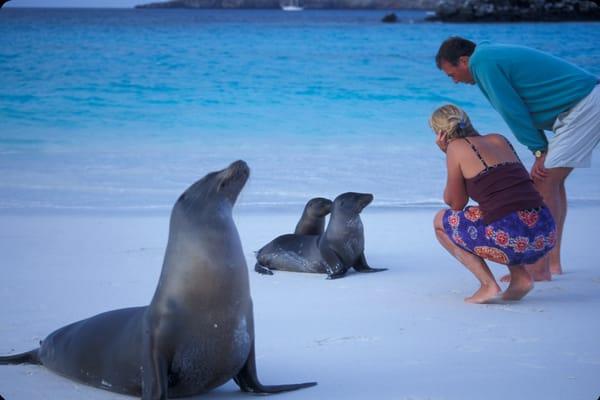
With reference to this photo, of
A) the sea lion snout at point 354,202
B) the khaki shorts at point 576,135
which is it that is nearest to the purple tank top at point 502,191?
the khaki shorts at point 576,135

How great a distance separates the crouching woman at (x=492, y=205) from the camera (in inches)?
202

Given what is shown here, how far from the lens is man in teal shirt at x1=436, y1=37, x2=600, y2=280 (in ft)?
18.2

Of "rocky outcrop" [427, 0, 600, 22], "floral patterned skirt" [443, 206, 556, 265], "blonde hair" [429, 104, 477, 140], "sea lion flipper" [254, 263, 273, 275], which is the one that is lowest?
"rocky outcrop" [427, 0, 600, 22]

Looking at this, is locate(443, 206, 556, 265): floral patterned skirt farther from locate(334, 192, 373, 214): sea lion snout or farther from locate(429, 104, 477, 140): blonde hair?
locate(334, 192, 373, 214): sea lion snout

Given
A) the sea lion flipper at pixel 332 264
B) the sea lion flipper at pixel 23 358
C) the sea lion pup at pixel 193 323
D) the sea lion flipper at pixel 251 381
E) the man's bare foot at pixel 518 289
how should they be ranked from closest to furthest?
1. the sea lion pup at pixel 193 323
2. the sea lion flipper at pixel 251 381
3. the sea lion flipper at pixel 23 358
4. the man's bare foot at pixel 518 289
5. the sea lion flipper at pixel 332 264

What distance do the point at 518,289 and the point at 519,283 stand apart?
3cm

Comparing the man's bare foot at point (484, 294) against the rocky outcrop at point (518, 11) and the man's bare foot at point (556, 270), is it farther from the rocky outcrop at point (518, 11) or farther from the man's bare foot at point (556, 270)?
the rocky outcrop at point (518, 11)

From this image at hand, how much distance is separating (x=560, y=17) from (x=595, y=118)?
52810 millimetres

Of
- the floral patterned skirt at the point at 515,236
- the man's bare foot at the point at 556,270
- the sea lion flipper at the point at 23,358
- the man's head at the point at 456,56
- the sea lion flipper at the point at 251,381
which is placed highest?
the man's head at the point at 456,56

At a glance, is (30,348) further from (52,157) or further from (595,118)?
(52,157)

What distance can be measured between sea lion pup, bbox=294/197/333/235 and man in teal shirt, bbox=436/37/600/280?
5.56ft

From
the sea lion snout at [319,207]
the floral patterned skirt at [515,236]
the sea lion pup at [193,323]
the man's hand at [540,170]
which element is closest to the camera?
the sea lion pup at [193,323]

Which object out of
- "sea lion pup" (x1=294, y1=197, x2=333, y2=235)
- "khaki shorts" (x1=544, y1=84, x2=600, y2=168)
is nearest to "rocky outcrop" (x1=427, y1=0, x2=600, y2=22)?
"sea lion pup" (x1=294, y1=197, x2=333, y2=235)

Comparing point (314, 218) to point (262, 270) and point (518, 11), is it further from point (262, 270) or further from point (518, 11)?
point (518, 11)
